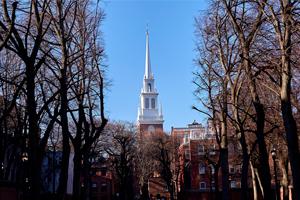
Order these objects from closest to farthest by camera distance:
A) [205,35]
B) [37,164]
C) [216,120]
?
[37,164]
[205,35]
[216,120]

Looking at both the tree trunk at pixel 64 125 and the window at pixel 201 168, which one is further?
the window at pixel 201 168

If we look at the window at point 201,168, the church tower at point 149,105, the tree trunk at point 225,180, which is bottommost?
the tree trunk at point 225,180

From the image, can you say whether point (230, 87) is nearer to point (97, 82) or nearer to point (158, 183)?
point (97, 82)

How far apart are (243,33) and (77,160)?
38.1ft

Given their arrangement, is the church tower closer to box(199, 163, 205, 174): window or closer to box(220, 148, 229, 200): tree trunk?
box(199, 163, 205, 174): window

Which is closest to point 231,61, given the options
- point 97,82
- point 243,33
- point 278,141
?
point 243,33

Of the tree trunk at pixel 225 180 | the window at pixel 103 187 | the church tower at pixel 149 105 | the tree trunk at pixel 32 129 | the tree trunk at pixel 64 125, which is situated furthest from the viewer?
the church tower at pixel 149 105

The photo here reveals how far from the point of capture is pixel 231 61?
2678 cm

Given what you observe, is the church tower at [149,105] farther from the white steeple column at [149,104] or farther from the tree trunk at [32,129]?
the tree trunk at [32,129]

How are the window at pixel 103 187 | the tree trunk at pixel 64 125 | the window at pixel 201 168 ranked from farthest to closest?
1. the window at pixel 103 187
2. the window at pixel 201 168
3. the tree trunk at pixel 64 125

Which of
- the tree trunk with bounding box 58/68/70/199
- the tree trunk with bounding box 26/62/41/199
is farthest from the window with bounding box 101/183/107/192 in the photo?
the tree trunk with bounding box 26/62/41/199

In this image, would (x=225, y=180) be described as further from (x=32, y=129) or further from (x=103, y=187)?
(x=103, y=187)

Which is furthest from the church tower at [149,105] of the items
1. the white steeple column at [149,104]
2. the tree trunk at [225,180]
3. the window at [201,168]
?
the tree trunk at [225,180]

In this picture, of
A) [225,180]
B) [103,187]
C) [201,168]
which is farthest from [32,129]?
[103,187]
